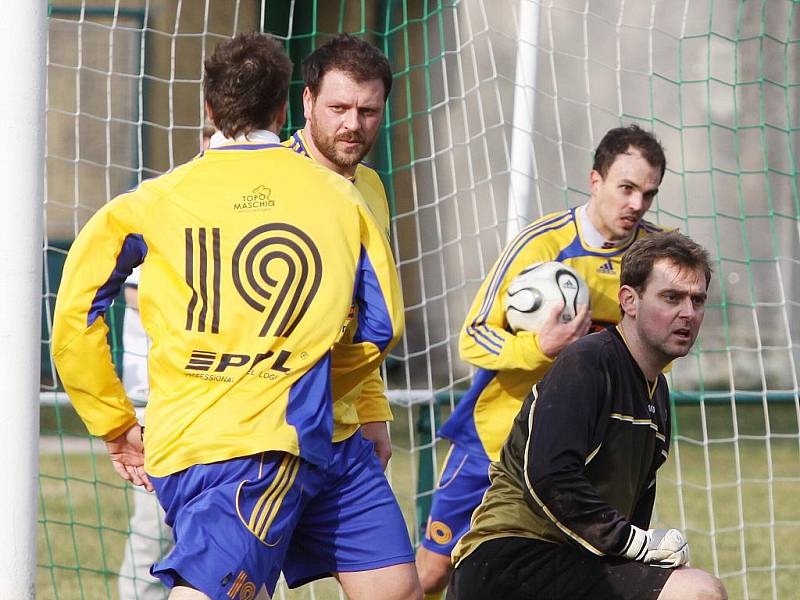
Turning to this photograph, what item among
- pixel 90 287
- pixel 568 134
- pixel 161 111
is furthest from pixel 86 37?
pixel 90 287

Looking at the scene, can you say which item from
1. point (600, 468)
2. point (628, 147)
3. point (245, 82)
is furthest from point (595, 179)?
point (245, 82)

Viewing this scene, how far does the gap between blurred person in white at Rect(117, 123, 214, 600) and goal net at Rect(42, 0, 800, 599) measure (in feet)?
3.43

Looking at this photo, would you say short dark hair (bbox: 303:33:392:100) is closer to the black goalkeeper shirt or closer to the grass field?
the black goalkeeper shirt

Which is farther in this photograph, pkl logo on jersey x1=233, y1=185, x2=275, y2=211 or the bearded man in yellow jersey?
the bearded man in yellow jersey

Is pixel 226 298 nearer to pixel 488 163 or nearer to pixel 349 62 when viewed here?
pixel 349 62

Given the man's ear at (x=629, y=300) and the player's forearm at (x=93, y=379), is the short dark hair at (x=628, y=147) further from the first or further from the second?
the player's forearm at (x=93, y=379)

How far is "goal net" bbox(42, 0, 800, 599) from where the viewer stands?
695 centimetres

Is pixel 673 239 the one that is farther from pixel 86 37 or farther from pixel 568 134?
pixel 86 37

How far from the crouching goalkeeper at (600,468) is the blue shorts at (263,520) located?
0.27 metres

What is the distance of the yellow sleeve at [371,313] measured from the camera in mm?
3061

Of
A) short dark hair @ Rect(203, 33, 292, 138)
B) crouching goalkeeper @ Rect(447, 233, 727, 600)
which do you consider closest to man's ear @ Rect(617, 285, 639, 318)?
crouching goalkeeper @ Rect(447, 233, 727, 600)

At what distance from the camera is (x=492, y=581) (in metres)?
3.09

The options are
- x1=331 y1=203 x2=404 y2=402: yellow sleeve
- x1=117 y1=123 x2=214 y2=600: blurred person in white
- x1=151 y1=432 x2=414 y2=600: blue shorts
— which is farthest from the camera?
x1=117 y1=123 x2=214 y2=600: blurred person in white

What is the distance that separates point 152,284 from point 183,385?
265 mm
